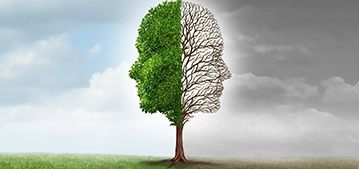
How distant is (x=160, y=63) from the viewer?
30.8m

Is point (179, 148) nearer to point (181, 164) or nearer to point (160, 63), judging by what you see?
point (181, 164)

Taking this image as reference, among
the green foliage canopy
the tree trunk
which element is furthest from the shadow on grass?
the green foliage canopy

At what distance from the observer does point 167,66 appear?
31.0 metres

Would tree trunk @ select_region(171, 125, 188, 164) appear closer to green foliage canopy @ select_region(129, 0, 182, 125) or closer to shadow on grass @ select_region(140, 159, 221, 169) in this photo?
shadow on grass @ select_region(140, 159, 221, 169)

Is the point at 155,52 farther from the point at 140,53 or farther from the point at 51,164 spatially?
the point at 51,164

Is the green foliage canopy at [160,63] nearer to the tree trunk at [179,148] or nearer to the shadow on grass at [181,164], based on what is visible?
the tree trunk at [179,148]

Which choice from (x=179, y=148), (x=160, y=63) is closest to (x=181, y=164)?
(x=179, y=148)

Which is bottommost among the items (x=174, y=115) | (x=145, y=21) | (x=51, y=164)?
(x=51, y=164)

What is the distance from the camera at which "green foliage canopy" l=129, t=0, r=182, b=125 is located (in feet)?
101

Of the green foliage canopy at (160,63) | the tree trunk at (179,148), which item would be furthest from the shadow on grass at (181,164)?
the green foliage canopy at (160,63)

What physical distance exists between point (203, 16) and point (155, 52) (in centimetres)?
423

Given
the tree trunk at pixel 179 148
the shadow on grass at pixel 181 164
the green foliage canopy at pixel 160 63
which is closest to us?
the green foliage canopy at pixel 160 63

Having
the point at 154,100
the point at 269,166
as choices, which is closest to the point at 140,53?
the point at 154,100

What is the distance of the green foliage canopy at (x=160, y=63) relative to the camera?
3083cm
